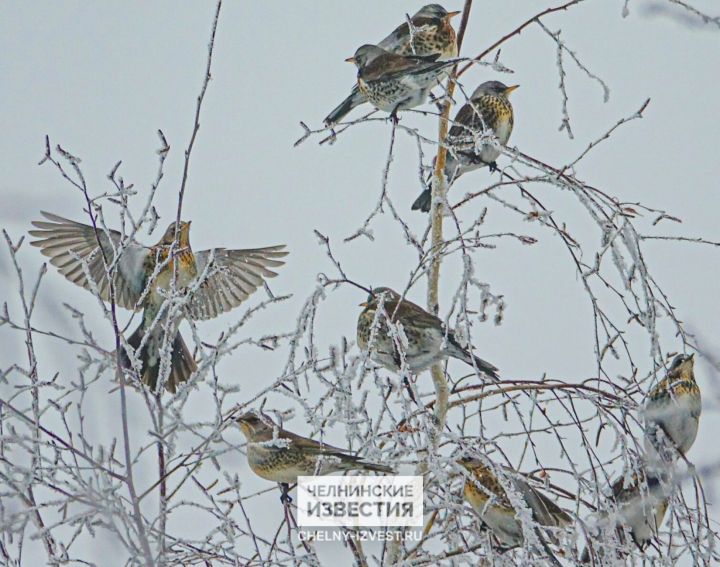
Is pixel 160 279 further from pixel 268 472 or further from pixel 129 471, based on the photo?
pixel 129 471

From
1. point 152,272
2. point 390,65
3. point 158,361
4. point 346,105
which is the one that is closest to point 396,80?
point 390,65

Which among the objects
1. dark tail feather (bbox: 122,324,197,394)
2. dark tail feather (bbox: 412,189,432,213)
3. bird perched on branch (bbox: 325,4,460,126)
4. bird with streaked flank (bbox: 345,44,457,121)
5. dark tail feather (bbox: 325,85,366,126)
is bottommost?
dark tail feather (bbox: 122,324,197,394)

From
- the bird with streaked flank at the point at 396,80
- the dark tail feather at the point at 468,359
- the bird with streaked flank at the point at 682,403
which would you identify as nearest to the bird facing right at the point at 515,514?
the dark tail feather at the point at 468,359

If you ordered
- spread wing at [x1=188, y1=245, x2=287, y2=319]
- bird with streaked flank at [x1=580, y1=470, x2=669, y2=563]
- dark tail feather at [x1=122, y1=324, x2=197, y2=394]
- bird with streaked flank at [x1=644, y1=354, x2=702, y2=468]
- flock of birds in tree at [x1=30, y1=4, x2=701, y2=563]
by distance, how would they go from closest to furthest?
bird with streaked flank at [x1=580, y1=470, x2=669, y2=563] < flock of birds in tree at [x1=30, y1=4, x2=701, y2=563] < bird with streaked flank at [x1=644, y1=354, x2=702, y2=468] < dark tail feather at [x1=122, y1=324, x2=197, y2=394] < spread wing at [x1=188, y1=245, x2=287, y2=319]

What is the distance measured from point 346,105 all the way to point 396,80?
571mm

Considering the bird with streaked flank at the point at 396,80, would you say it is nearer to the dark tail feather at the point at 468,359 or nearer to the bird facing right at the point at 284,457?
the dark tail feather at the point at 468,359

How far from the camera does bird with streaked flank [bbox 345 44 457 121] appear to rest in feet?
15.0

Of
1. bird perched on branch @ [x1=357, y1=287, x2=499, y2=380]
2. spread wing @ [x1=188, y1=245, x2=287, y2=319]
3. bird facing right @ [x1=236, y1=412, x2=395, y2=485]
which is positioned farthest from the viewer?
spread wing @ [x1=188, y1=245, x2=287, y2=319]

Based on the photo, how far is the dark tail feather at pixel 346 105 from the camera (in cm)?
498

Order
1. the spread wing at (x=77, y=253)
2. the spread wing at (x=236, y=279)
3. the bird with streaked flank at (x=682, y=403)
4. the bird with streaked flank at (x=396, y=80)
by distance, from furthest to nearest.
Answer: the spread wing at (x=236, y=279) → the spread wing at (x=77, y=253) → the bird with streaked flank at (x=396, y=80) → the bird with streaked flank at (x=682, y=403)

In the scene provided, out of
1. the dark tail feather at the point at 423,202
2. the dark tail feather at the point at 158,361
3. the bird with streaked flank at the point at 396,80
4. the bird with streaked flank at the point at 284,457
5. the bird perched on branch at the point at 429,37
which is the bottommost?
the bird with streaked flank at the point at 284,457

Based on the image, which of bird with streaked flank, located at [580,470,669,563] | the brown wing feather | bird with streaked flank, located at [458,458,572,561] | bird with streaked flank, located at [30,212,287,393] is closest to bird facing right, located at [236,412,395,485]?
bird with streaked flank, located at [458,458,572,561]

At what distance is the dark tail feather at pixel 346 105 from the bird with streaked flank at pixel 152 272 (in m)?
0.99

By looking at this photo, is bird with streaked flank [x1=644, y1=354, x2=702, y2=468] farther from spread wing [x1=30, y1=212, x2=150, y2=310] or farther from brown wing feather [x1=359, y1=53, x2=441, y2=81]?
spread wing [x1=30, y1=212, x2=150, y2=310]
